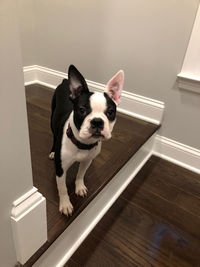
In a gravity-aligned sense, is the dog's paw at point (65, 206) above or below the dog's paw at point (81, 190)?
above

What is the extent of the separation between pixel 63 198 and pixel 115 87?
57 cm

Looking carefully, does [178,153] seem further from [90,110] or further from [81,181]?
[90,110]

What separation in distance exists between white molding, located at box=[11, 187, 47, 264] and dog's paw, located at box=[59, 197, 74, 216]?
166mm

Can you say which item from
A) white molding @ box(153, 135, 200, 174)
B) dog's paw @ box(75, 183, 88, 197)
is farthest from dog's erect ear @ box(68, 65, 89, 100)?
white molding @ box(153, 135, 200, 174)

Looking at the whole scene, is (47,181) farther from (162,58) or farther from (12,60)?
(162,58)

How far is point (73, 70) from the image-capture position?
2.84 ft

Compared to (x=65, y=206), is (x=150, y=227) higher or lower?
lower

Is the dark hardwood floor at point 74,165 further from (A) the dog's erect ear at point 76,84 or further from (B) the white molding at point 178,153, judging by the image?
(A) the dog's erect ear at point 76,84

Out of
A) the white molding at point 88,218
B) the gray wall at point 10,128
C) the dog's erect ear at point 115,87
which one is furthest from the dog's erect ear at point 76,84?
the white molding at point 88,218

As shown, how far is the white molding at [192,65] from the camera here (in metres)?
1.42

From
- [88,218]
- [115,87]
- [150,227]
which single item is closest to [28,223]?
[88,218]

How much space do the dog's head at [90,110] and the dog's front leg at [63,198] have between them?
279 millimetres

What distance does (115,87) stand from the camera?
3.18 feet

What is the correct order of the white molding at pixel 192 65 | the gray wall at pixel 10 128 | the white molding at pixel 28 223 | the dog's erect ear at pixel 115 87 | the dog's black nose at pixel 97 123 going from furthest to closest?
the white molding at pixel 192 65, the dog's erect ear at pixel 115 87, the dog's black nose at pixel 97 123, the white molding at pixel 28 223, the gray wall at pixel 10 128
